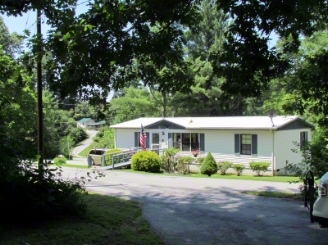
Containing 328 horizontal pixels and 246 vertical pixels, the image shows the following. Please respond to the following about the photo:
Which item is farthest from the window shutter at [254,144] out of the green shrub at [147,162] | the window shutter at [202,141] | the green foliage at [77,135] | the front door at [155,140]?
the green foliage at [77,135]

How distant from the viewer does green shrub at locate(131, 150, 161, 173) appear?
23797 mm

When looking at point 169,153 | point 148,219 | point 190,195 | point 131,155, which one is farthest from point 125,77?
point 131,155

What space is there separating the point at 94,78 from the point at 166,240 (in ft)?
10.6

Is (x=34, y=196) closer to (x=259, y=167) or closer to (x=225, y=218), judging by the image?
(x=225, y=218)

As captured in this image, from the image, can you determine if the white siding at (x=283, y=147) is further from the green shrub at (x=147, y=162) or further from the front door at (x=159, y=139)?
the front door at (x=159, y=139)

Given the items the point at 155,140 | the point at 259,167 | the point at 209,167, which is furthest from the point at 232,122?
the point at 155,140

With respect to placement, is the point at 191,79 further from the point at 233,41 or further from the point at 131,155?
the point at 131,155

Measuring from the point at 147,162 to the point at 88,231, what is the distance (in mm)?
17472

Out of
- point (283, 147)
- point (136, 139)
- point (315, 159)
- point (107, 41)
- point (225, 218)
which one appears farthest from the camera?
point (136, 139)

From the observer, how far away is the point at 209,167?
23.4 meters

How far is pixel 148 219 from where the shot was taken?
309 inches

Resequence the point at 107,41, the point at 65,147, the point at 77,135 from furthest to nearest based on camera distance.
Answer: the point at 77,135 → the point at 65,147 → the point at 107,41

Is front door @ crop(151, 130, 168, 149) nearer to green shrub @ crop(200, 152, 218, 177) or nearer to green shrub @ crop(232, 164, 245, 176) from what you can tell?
green shrub @ crop(200, 152, 218, 177)

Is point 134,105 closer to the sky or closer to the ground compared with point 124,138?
closer to the sky
